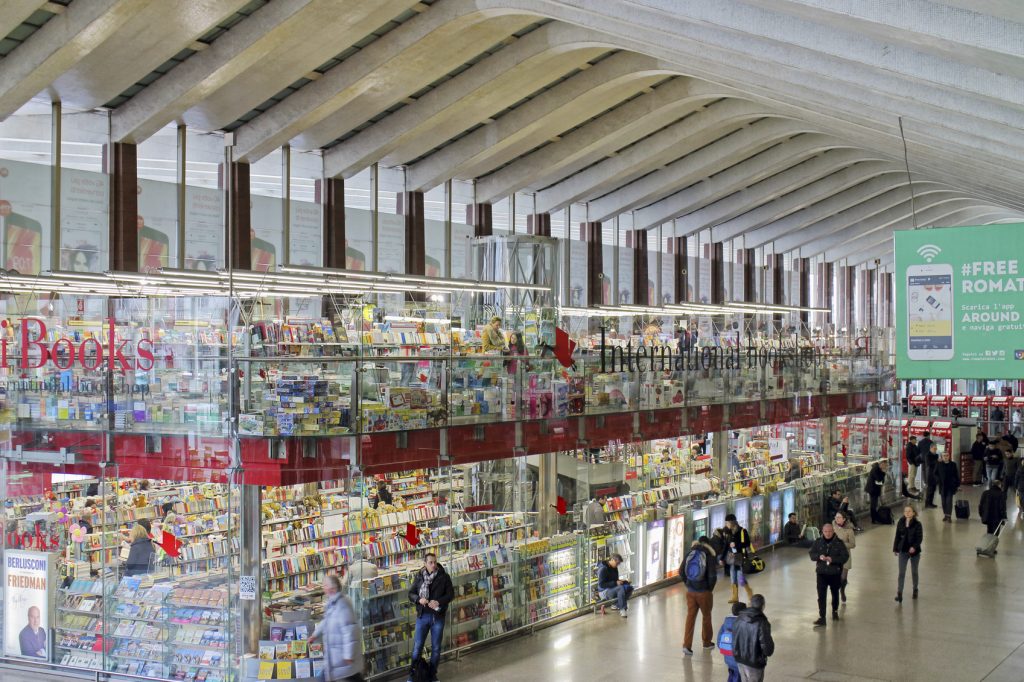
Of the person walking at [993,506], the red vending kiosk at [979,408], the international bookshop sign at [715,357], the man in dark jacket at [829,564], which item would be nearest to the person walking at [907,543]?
the man in dark jacket at [829,564]

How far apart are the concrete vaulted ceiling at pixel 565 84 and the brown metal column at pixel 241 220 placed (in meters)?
0.50

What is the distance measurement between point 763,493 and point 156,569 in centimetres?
1037

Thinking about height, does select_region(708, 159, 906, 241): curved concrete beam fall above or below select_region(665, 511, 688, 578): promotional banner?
above

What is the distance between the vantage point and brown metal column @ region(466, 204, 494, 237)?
88.5 ft

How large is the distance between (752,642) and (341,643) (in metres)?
3.35

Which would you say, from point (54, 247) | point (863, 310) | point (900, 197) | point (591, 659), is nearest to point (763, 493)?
point (591, 659)

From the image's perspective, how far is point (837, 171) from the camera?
3612cm

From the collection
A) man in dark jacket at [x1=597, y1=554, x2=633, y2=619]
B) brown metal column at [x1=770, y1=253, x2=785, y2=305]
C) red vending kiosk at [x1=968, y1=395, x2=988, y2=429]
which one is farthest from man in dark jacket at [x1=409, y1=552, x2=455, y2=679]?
brown metal column at [x1=770, y1=253, x2=785, y2=305]

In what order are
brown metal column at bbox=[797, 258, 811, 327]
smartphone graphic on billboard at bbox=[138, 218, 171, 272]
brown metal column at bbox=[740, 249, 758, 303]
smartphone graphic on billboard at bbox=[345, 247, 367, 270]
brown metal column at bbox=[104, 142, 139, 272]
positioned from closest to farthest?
1. brown metal column at bbox=[104, 142, 139, 272]
2. smartphone graphic on billboard at bbox=[138, 218, 171, 272]
3. smartphone graphic on billboard at bbox=[345, 247, 367, 270]
4. brown metal column at bbox=[740, 249, 758, 303]
5. brown metal column at bbox=[797, 258, 811, 327]

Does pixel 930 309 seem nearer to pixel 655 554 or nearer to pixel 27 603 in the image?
pixel 655 554

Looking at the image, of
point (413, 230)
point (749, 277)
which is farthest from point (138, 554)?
point (749, 277)

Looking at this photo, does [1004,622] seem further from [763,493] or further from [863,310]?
[863,310]

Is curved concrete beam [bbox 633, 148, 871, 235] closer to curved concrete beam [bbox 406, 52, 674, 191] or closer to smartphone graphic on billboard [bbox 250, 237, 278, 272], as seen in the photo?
curved concrete beam [bbox 406, 52, 674, 191]

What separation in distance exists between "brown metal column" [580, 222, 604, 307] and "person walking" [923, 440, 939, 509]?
37.3ft
